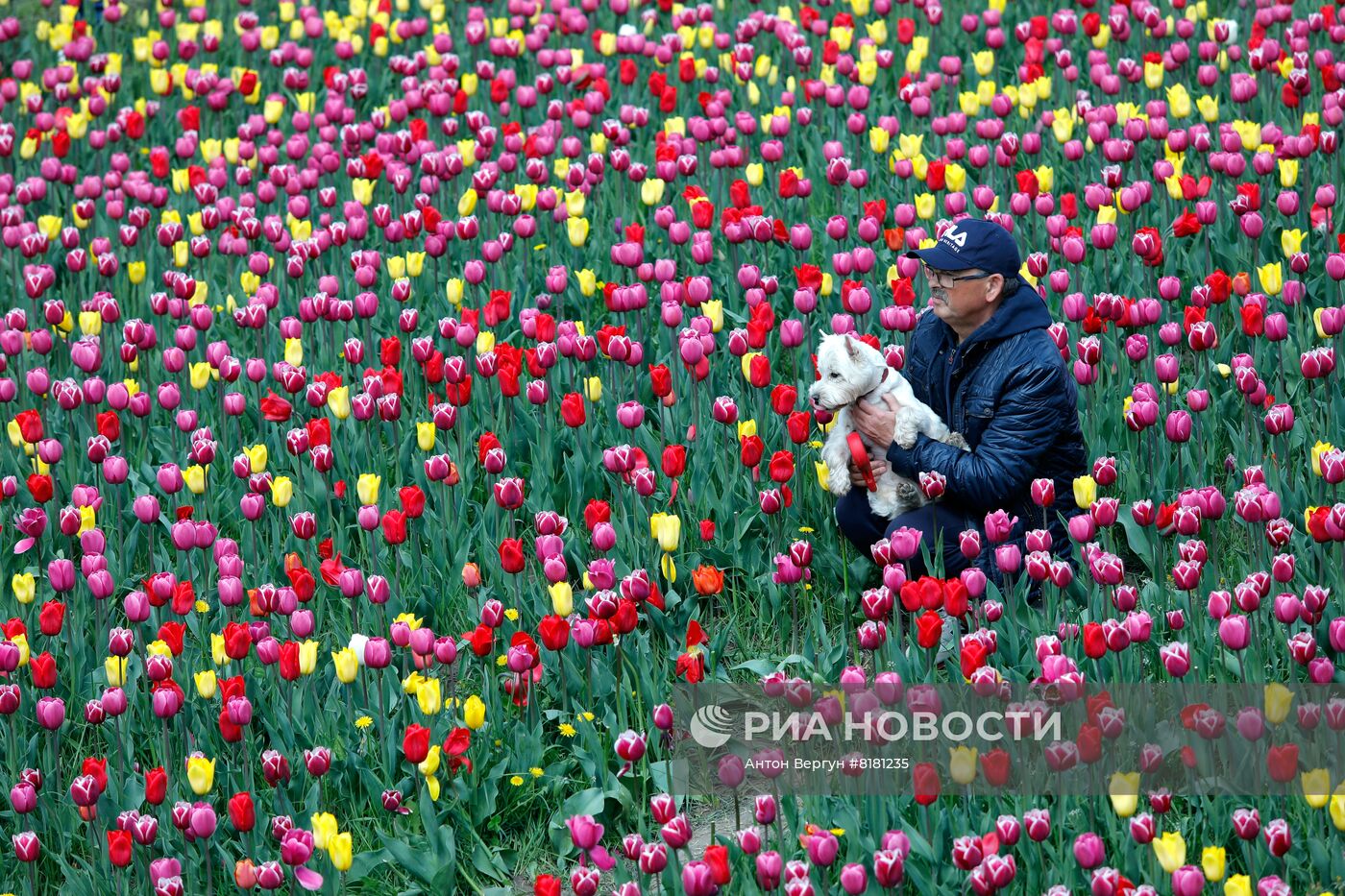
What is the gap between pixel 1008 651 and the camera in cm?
469

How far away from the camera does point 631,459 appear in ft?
17.8

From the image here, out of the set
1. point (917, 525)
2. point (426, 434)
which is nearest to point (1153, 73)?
point (917, 525)

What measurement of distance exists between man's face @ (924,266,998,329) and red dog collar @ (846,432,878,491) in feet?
1.56

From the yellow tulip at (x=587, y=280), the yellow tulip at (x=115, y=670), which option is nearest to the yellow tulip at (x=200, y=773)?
the yellow tulip at (x=115, y=670)

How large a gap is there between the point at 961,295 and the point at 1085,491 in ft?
2.42

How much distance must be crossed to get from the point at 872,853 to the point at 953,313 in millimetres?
1881

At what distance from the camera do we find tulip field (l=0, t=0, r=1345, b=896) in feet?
13.8

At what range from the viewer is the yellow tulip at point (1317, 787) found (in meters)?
3.75

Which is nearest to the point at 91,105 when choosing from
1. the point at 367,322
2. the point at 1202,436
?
the point at 367,322

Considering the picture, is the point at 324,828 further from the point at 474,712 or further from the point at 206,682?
the point at 206,682

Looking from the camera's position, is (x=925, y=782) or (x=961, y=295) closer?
(x=925, y=782)

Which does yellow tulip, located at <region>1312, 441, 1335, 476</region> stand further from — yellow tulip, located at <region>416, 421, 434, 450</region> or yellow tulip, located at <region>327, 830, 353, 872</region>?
yellow tulip, located at <region>327, 830, 353, 872</region>

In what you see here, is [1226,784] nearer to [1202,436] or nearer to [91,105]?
[1202,436]

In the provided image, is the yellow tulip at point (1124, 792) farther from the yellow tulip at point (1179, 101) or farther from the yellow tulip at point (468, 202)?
the yellow tulip at point (1179, 101)
